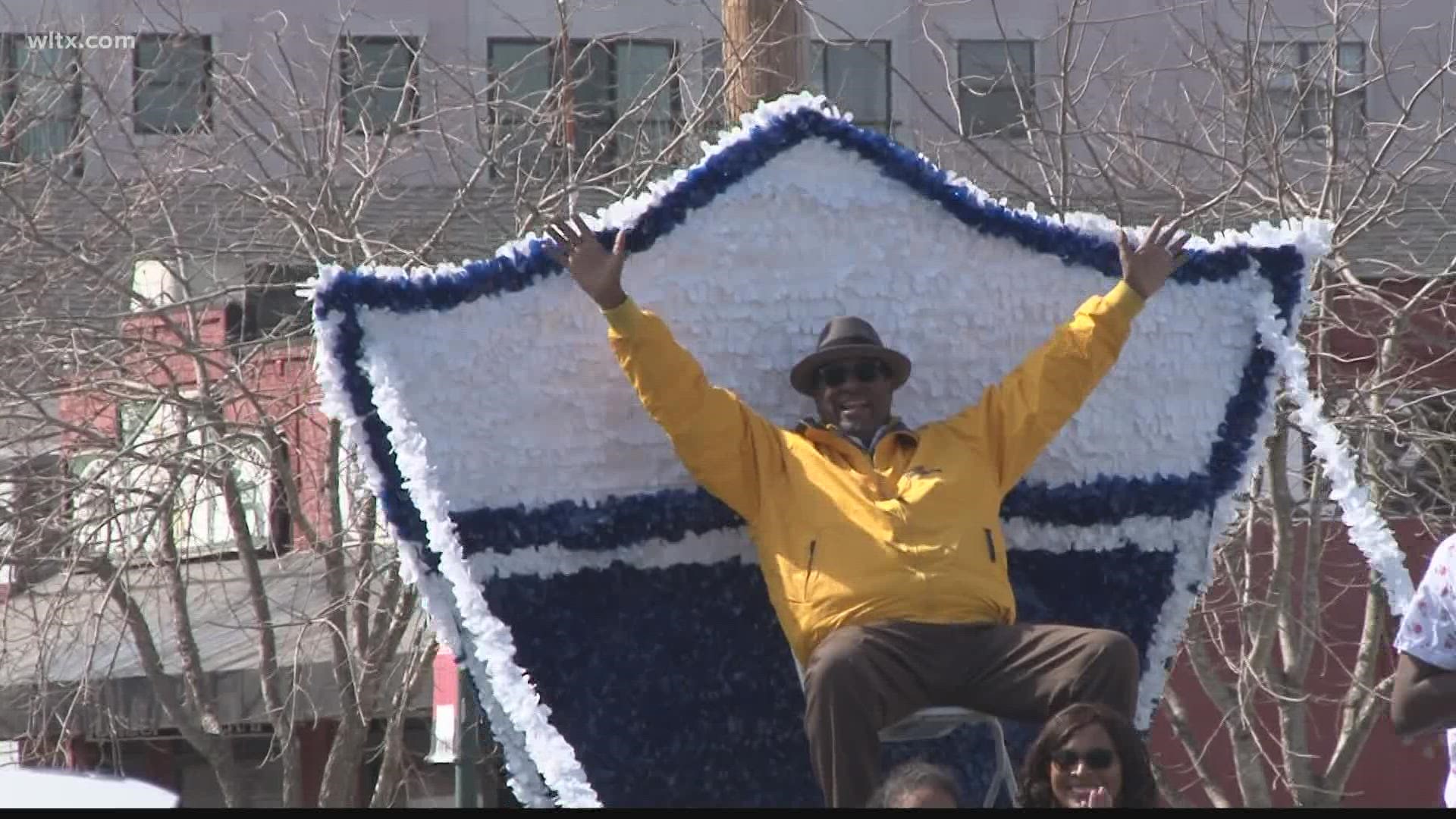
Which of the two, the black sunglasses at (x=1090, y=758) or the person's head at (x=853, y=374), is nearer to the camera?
the black sunglasses at (x=1090, y=758)

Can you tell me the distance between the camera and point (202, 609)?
1034cm

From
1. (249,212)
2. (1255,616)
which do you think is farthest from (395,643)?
(1255,616)

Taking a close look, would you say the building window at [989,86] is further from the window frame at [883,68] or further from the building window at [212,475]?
the building window at [212,475]

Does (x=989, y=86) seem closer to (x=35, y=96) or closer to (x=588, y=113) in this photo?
→ (x=588, y=113)

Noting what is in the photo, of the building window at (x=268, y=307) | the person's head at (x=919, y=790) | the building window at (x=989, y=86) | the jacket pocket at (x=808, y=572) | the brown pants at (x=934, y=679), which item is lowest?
the person's head at (x=919, y=790)

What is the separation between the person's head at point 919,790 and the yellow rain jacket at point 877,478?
17.6 inches

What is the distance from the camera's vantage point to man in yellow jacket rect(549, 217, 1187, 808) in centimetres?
386

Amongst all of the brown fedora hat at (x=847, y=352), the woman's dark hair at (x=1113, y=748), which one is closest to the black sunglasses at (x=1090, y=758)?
the woman's dark hair at (x=1113, y=748)

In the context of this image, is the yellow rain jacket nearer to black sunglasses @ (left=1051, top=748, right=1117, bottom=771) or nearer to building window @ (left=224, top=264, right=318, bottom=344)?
black sunglasses @ (left=1051, top=748, right=1117, bottom=771)

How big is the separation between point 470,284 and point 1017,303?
1.05 meters

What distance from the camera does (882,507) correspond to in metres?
4.04

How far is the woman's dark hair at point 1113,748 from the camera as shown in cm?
357

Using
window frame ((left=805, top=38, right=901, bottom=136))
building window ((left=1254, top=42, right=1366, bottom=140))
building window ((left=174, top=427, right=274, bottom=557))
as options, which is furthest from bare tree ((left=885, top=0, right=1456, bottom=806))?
building window ((left=174, top=427, right=274, bottom=557))

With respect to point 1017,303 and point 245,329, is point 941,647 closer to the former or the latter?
point 1017,303
